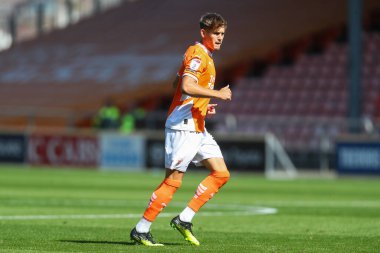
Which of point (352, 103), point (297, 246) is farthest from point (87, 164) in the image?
point (297, 246)

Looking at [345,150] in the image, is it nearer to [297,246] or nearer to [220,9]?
[220,9]

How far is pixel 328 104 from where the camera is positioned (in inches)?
1484

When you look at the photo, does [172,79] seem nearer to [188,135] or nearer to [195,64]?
[188,135]

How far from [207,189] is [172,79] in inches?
1229

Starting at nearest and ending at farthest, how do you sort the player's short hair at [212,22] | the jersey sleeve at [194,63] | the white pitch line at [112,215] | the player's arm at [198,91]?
the player's arm at [198,91] < the jersey sleeve at [194,63] < the player's short hair at [212,22] < the white pitch line at [112,215]

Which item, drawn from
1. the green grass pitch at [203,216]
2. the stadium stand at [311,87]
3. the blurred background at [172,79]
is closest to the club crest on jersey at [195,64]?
the green grass pitch at [203,216]

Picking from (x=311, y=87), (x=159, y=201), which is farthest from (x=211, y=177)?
(x=311, y=87)

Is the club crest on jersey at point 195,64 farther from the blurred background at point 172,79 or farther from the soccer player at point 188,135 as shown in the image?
the blurred background at point 172,79

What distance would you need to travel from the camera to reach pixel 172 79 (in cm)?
4184

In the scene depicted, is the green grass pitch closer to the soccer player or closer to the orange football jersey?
the soccer player

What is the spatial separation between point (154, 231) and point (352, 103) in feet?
65.4

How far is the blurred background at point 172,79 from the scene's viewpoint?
3200 cm

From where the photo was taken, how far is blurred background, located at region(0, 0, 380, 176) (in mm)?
32000

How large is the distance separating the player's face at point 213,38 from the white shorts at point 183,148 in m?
0.86
